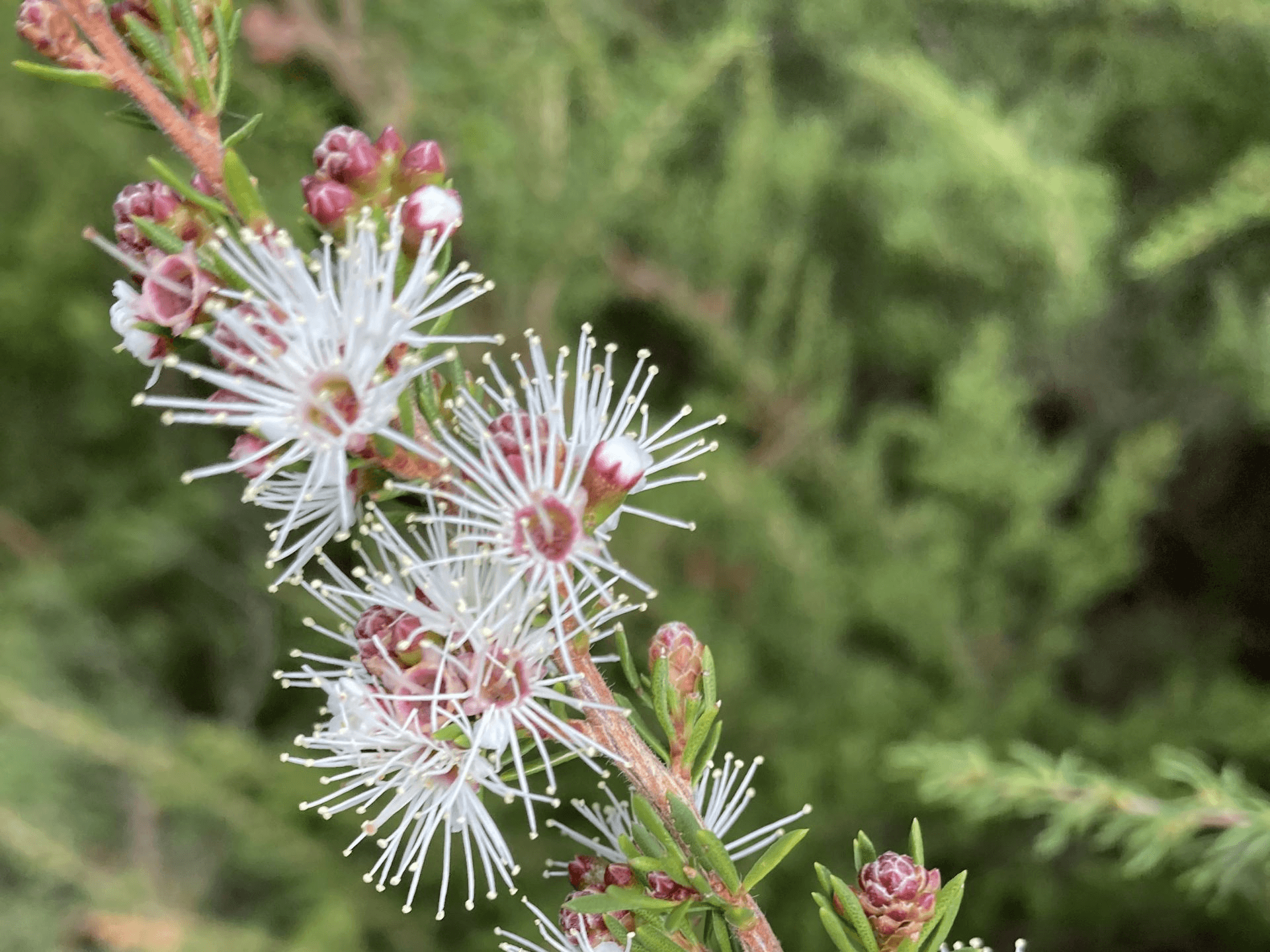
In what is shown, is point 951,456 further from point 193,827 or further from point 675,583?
point 193,827

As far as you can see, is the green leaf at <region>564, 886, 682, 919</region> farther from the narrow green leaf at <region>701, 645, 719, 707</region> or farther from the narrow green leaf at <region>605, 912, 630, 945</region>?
the narrow green leaf at <region>701, 645, 719, 707</region>

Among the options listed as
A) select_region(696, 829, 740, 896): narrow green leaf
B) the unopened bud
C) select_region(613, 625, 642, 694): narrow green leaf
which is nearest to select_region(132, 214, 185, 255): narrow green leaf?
the unopened bud

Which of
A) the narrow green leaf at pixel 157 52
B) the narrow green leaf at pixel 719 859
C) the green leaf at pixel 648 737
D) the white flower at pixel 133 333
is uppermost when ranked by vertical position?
the narrow green leaf at pixel 157 52

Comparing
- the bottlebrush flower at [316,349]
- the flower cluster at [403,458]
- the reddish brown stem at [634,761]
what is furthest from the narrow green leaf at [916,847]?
the bottlebrush flower at [316,349]

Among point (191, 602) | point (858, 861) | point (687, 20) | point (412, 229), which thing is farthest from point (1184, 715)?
point (191, 602)

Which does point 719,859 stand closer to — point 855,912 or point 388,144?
point 855,912

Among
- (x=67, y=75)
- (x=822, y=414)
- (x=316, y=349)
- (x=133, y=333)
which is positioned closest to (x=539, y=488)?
(x=316, y=349)

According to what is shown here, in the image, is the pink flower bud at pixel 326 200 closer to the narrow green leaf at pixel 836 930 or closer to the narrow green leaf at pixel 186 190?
the narrow green leaf at pixel 186 190
